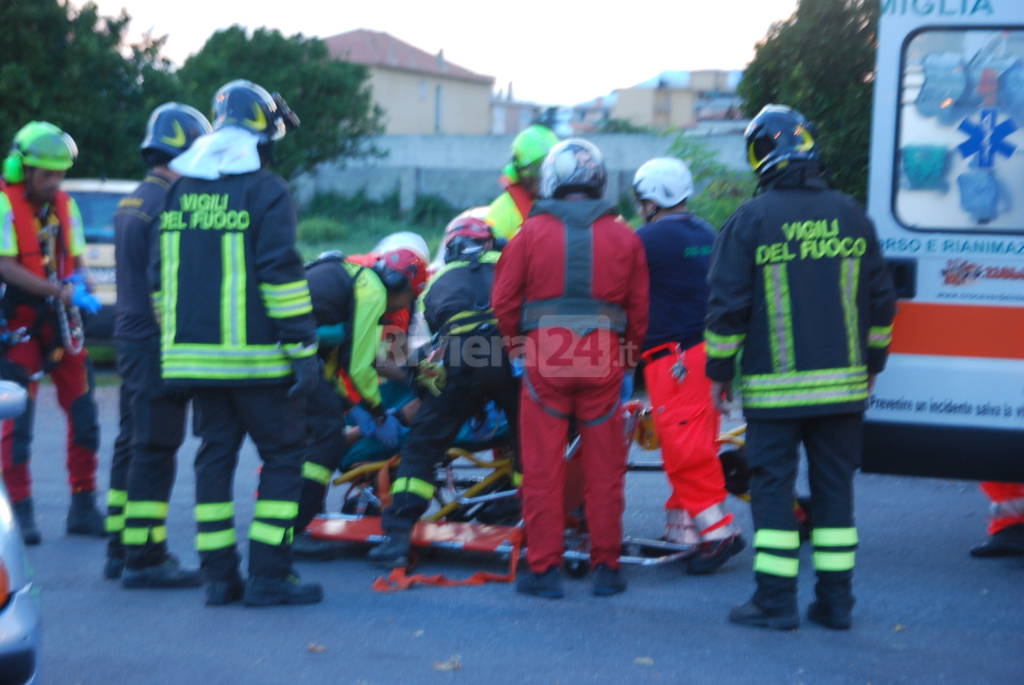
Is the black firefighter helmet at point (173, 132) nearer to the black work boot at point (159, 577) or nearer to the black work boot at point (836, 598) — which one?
the black work boot at point (159, 577)

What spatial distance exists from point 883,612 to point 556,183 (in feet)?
7.56

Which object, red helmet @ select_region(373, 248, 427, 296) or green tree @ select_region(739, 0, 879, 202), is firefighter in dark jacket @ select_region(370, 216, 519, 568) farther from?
green tree @ select_region(739, 0, 879, 202)

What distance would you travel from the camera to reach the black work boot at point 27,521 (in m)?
6.81

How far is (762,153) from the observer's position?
17.5 feet

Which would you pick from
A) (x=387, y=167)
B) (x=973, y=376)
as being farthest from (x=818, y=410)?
(x=387, y=167)

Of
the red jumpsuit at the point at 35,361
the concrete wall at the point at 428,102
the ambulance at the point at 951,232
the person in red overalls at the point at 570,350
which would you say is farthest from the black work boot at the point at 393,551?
the concrete wall at the point at 428,102

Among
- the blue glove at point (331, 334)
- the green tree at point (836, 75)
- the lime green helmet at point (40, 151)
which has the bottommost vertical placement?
the blue glove at point (331, 334)

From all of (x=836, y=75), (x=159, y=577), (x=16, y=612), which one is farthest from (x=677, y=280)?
(x=836, y=75)

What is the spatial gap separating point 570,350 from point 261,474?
4.62 ft

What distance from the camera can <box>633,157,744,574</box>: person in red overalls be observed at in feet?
19.7

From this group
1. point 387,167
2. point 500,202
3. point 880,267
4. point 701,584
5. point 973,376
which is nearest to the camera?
point 880,267

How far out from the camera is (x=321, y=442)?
20.6 ft

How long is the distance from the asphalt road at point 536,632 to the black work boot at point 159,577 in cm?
7

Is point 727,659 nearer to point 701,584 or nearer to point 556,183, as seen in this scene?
point 701,584
